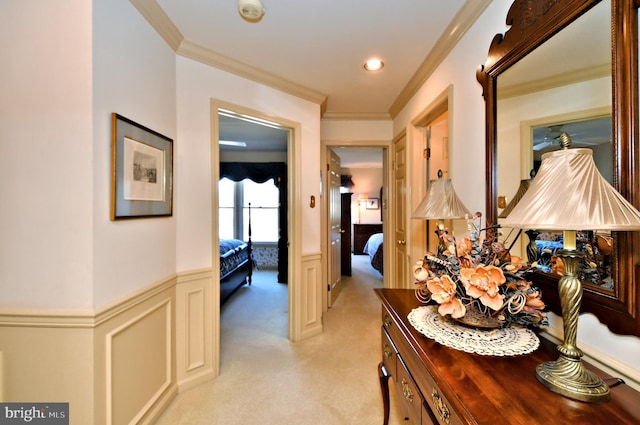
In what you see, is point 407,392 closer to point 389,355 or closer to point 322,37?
point 389,355

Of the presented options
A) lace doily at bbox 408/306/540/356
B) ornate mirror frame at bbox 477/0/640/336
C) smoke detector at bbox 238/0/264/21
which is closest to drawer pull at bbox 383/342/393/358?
lace doily at bbox 408/306/540/356

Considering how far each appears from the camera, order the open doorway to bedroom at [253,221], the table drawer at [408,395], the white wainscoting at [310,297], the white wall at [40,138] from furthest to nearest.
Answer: the open doorway to bedroom at [253,221]
the white wainscoting at [310,297]
the white wall at [40,138]
the table drawer at [408,395]

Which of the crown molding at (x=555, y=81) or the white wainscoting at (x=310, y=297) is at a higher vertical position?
the crown molding at (x=555, y=81)

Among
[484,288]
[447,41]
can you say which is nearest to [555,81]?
[484,288]

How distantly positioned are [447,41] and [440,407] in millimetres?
2040

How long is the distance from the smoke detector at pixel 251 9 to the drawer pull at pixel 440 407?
1978mm

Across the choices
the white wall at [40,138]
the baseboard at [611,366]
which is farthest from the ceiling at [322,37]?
the baseboard at [611,366]

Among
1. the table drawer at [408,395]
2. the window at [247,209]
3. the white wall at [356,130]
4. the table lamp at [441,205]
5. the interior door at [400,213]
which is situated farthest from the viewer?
the window at [247,209]

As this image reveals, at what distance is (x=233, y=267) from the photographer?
155 inches

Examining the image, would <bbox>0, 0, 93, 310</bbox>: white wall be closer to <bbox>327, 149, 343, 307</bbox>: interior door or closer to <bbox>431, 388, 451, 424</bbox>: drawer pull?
<bbox>431, 388, 451, 424</bbox>: drawer pull

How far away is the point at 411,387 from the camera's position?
108 centimetres

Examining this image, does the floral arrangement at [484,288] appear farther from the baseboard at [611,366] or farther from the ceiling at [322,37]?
the ceiling at [322,37]

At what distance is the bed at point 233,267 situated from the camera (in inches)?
141

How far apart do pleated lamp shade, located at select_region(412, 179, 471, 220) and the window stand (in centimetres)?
458
